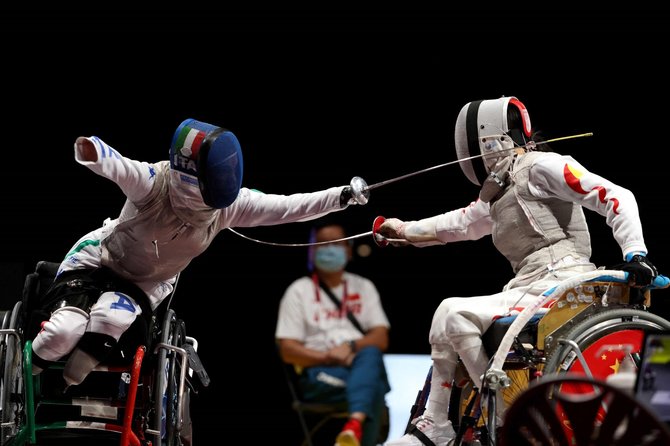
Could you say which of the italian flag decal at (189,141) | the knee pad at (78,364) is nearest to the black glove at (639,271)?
the italian flag decal at (189,141)

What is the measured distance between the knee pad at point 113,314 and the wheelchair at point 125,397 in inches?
3.5

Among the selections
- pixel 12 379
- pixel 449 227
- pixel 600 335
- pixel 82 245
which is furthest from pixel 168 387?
pixel 600 335

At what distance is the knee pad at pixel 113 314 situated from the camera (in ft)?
9.65

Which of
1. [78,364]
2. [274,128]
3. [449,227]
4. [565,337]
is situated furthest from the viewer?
[274,128]

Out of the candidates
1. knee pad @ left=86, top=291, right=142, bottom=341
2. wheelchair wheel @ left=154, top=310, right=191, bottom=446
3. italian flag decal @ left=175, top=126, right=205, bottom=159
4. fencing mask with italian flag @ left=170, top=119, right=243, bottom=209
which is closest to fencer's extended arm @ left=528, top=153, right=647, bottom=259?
fencing mask with italian flag @ left=170, top=119, right=243, bottom=209

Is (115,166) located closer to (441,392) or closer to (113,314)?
(113,314)

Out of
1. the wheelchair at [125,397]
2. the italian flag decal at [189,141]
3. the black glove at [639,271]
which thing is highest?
the italian flag decal at [189,141]

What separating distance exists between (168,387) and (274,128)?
6.97 feet

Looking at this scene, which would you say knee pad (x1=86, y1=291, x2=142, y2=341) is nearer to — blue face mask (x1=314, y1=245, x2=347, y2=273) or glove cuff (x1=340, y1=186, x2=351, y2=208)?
glove cuff (x1=340, y1=186, x2=351, y2=208)

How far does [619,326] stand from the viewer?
104 inches

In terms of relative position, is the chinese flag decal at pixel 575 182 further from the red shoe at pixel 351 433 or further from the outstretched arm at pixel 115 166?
the red shoe at pixel 351 433

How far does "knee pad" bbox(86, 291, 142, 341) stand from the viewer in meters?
2.94

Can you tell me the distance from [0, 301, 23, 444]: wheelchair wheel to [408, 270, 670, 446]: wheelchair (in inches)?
53.3

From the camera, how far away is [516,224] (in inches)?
119
